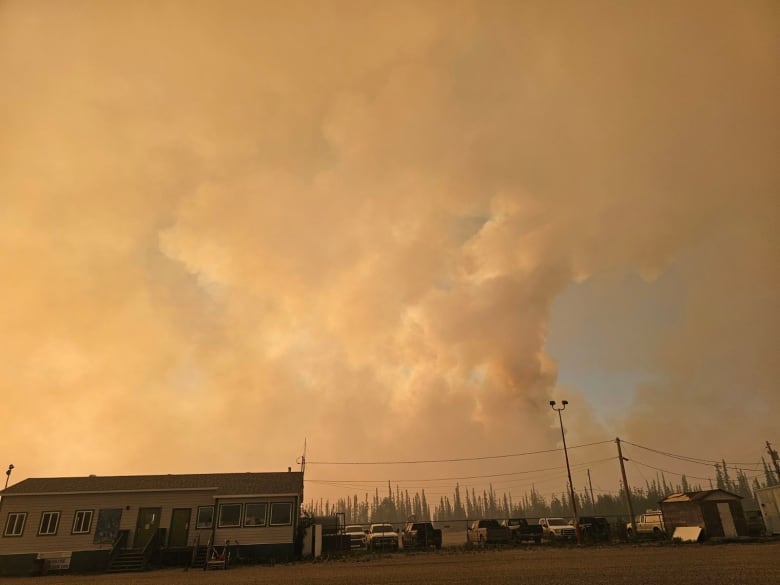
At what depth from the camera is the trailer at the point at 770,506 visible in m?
36.8

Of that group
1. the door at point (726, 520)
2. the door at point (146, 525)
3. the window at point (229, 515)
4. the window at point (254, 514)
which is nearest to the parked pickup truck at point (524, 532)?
the door at point (726, 520)

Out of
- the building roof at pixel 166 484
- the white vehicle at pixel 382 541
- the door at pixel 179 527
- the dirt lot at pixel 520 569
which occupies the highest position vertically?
the building roof at pixel 166 484

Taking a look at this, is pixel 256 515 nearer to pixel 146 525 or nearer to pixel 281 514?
pixel 281 514

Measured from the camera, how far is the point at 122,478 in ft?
106

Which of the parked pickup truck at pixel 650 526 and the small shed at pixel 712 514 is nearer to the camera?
the small shed at pixel 712 514

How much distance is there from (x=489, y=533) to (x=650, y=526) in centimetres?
1474

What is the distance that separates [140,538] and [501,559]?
21.4 metres

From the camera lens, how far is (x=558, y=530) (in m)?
33.5

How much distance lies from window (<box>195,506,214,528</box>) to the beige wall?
246 mm

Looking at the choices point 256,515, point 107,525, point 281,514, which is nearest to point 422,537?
point 281,514

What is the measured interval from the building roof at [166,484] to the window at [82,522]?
127 centimetres

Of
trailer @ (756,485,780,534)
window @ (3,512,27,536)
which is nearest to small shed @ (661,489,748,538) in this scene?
trailer @ (756,485,780,534)

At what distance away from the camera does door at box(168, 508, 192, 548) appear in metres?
28.9

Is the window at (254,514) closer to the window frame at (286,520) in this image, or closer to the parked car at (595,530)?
the window frame at (286,520)
